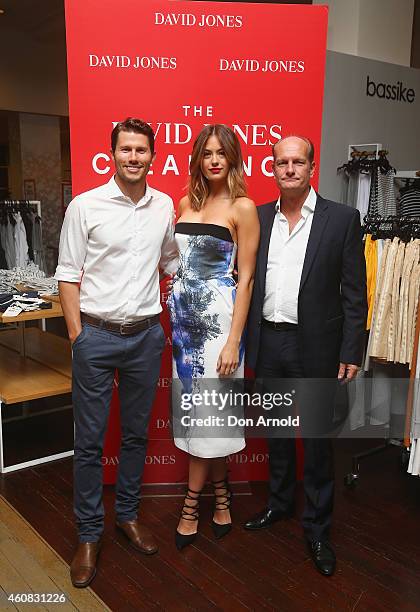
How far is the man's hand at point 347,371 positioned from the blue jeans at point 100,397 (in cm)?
78

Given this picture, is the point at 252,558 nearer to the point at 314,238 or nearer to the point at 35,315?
the point at 314,238

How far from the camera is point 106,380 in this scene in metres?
2.44

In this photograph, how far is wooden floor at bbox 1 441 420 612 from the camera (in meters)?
2.37

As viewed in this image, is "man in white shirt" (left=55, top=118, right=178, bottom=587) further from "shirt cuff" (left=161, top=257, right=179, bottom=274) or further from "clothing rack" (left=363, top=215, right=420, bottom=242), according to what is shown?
"clothing rack" (left=363, top=215, right=420, bottom=242)

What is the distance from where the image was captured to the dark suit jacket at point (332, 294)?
2.36 metres

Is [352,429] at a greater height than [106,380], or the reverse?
[106,380]

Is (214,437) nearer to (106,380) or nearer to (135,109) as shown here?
(106,380)

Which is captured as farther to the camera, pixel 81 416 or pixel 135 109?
pixel 135 109

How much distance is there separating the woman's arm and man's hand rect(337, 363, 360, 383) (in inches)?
17.4

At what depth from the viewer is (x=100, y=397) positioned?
7.98ft

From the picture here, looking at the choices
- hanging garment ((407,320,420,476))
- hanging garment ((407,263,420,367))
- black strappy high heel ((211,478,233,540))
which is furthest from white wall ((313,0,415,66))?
black strappy high heel ((211,478,233,540))

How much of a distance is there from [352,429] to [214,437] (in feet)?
5.32

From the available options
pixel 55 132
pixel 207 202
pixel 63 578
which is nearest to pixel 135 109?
pixel 207 202

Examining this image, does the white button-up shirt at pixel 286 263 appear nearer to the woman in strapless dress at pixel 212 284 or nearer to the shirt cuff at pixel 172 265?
the woman in strapless dress at pixel 212 284
